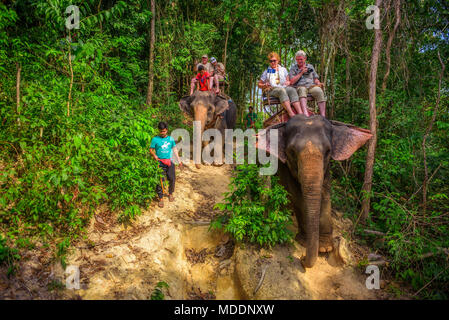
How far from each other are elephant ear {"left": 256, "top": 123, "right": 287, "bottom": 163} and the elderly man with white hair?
3.21ft

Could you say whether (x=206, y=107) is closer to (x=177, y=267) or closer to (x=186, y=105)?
(x=186, y=105)

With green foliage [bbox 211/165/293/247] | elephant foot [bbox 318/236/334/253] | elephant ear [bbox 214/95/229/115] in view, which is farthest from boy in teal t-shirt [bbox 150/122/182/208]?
elephant ear [bbox 214/95/229/115]

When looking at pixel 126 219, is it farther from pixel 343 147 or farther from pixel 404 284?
pixel 404 284

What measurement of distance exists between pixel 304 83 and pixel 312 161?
96.1 inches

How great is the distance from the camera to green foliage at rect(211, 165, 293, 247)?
15.0ft

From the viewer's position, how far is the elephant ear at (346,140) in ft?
15.4

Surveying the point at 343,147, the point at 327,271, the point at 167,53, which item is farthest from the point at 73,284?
the point at 167,53

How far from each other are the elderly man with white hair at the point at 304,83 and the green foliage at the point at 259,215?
6.21 ft

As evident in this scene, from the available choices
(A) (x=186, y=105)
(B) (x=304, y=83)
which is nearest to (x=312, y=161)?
(B) (x=304, y=83)

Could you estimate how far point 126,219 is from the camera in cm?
505

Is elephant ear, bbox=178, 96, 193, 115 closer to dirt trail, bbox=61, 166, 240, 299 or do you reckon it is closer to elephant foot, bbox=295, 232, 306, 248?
dirt trail, bbox=61, 166, 240, 299

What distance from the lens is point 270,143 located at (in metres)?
5.00

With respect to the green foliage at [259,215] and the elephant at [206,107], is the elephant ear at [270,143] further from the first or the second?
the elephant at [206,107]

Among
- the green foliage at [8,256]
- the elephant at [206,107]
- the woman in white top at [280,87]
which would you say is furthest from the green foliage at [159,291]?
the elephant at [206,107]
